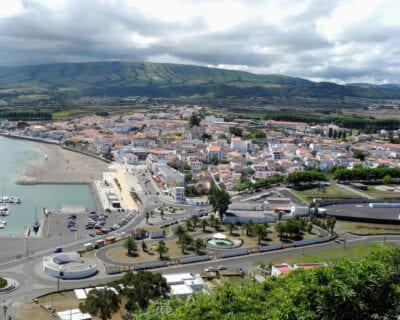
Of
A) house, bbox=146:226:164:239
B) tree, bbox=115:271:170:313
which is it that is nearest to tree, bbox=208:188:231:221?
house, bbox=146:226:164:239

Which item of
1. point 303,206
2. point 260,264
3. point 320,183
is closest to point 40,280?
point 260,264

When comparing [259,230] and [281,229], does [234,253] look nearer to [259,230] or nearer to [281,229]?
[259,230]

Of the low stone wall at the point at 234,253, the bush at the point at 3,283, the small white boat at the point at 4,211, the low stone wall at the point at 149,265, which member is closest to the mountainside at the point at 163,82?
the small white boat at the point at 4,211

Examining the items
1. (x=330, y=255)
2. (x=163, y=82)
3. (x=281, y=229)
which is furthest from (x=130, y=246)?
(x=163, y=82)

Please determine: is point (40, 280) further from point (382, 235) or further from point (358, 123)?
point (358, 123)

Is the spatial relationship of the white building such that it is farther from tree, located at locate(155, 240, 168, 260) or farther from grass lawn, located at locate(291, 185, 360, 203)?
tree, located at locate(155, 240, 168, 260)
